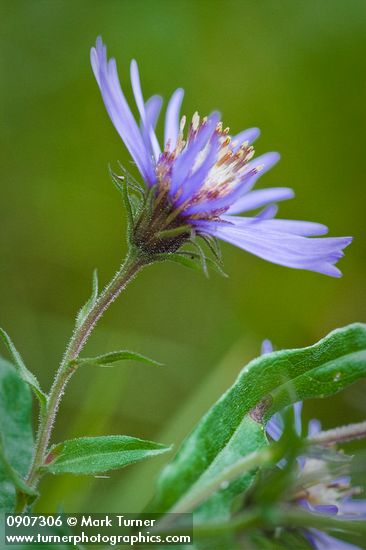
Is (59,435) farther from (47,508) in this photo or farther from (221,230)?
(221,230)

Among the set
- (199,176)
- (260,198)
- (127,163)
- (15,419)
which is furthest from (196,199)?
(127,163)

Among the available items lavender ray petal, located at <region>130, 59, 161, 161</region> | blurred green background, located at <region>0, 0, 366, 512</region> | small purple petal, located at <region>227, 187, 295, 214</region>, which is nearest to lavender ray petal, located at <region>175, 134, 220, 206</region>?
lavender ray petal, located at <region>130, 59, 161, 161</region>

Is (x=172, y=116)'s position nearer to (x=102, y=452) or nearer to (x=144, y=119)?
(x=144, y=119)

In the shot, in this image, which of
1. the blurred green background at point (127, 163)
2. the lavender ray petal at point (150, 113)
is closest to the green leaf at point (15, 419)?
the lavender ray petal at point (150, 113)

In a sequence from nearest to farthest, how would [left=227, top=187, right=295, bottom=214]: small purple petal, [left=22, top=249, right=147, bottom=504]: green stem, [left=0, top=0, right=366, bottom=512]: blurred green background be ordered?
[left=22, top=249, right=147, bottom=504]: green stem < [left=227, top=187, right=295, bottom=214]: small purple petal < [left=0, top=0, right=366, bottom=512]: blurred green background

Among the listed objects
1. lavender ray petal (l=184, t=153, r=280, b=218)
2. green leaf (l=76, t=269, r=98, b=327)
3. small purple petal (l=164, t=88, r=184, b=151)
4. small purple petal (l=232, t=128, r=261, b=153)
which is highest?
small purple petal (l=164, t=88, r=184, b=151)

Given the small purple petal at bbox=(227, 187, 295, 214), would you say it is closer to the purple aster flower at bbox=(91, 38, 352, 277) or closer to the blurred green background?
the purple aster flower at bbox=(91, 38, 352, 277)

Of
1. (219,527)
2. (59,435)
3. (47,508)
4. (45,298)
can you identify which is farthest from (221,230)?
(45,298)

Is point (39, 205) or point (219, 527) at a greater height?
point (39, 205)
